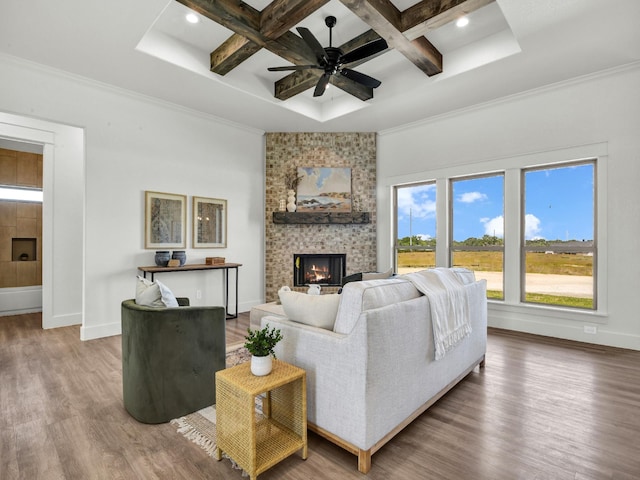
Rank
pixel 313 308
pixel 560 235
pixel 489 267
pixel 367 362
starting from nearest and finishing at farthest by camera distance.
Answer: pixel 367 362, pixel 313 308, pixel 560 235, pixel 489 267

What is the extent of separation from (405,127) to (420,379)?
460cm

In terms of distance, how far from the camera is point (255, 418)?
1677 mm

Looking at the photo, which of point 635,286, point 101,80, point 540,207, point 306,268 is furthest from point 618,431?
point 101,80

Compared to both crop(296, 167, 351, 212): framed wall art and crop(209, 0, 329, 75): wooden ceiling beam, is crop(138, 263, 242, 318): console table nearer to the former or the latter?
crop(296, 167, 351, 212): framed wall art

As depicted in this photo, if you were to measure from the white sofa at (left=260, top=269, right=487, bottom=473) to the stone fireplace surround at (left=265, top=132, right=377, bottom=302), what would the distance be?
373 centimetres

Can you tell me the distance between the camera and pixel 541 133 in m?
4.29

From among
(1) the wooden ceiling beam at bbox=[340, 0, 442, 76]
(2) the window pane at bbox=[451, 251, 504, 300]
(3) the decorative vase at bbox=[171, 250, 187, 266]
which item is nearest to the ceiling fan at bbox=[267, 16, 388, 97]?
(1) the wooden ceiling beam at bbox=[340, 0, 442, 76]

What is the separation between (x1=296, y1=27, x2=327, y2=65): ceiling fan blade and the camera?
2.97 meters

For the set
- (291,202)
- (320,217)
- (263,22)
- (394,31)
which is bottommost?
(320,217)

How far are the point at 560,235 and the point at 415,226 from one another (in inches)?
81.9

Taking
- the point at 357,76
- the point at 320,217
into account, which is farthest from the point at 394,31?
the point at 320,217

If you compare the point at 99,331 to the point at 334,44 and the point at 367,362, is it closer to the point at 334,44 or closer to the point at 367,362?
the point at 367,362

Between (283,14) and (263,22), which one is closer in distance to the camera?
(283,14)

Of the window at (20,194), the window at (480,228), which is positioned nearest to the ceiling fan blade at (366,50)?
the window at (480,228)
